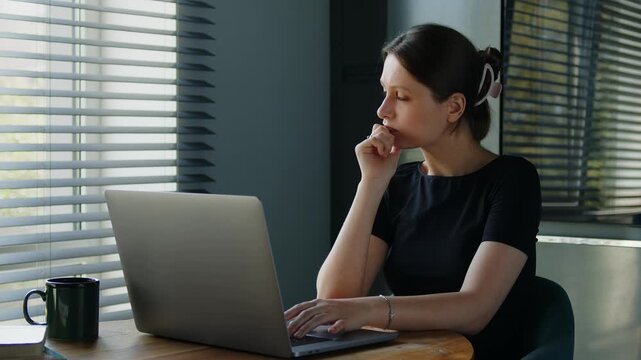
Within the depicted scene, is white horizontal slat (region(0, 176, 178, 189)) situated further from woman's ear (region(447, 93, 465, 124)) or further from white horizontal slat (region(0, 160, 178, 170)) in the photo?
woman's ear (region(447, 93, 465, 124))

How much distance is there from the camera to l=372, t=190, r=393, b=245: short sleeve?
7.39 feet

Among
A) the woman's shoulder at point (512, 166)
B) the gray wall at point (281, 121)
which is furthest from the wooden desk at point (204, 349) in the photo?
the gray wall at point (281, 121)

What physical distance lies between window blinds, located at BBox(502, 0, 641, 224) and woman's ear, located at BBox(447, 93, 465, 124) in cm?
79

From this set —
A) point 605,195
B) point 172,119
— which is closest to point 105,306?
point 172,119

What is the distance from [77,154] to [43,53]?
325mm

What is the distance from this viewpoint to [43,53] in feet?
8.40

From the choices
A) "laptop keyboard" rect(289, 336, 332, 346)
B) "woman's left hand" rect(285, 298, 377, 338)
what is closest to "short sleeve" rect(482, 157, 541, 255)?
"woman's left hand" rect(285, 298, 377, 338)

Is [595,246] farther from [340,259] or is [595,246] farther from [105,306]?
[105,306]

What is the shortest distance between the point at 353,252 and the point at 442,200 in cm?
24

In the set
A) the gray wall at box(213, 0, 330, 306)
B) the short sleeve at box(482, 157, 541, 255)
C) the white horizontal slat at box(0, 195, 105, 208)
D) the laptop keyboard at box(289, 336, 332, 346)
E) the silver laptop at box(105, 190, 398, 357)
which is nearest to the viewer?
the silver laptop at box(105, 190, 398, 357)

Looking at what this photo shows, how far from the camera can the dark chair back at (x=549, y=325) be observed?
1.88 metres

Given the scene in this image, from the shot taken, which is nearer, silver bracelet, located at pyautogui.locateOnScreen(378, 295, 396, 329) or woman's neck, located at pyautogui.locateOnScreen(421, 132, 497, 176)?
silver bracelet, located at pyautogui.locateOnScreen(378, 295, 396, 329)

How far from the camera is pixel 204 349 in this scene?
1630 millimetres

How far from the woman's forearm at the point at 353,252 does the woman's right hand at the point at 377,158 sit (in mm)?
21
